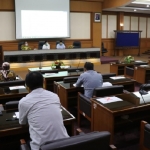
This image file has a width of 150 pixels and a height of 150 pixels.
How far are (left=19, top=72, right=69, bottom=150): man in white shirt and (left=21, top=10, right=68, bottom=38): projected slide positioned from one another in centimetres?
884

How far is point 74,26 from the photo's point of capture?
452 inches

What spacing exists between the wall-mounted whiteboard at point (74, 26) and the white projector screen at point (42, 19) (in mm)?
364

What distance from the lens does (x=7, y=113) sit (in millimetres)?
2344

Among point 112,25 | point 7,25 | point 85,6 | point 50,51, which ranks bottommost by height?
point 50,51

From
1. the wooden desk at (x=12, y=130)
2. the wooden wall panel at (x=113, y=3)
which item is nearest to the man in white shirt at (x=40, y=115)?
the wooden desk at (x=12, y=130)

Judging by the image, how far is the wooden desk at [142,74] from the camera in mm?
6156

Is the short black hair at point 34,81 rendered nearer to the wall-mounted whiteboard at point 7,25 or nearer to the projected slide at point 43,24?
Result: the projected slide at point 43,24

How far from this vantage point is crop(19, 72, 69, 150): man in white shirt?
171 cm

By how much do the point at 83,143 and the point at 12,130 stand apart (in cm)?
80

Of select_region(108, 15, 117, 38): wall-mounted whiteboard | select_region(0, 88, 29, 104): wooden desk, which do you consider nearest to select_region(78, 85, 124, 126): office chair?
select_region(0, 88, 29, 104): wooden desk

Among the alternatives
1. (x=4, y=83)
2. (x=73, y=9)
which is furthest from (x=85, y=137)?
(x=73, y=9)

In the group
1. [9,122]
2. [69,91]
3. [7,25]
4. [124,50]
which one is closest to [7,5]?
[7,25]

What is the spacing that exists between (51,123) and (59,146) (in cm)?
34

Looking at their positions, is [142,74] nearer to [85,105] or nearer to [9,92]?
[85,105]
